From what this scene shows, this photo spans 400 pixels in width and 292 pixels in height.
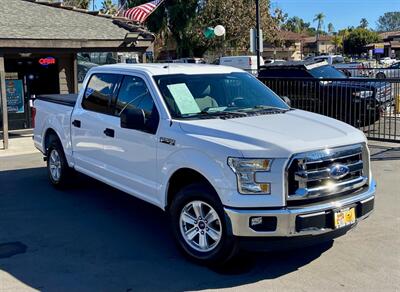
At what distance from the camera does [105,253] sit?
17.8ft

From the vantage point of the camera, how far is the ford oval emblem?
468 cm

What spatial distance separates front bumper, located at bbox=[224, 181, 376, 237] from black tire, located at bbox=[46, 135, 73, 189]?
4028 mm

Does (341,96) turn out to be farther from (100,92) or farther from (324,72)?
(100,92)

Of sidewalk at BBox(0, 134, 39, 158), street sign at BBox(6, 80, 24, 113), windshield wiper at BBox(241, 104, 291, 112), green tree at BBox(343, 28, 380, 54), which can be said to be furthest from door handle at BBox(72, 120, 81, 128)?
green tree at BBox(343, 28, 380, 54)

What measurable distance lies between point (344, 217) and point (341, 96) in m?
8.41

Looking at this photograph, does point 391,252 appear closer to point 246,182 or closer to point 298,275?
point 298,275

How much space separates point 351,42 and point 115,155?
110667 millimetres

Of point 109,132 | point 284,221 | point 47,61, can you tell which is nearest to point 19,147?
point 47,61

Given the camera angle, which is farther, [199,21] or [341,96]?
[199,21]

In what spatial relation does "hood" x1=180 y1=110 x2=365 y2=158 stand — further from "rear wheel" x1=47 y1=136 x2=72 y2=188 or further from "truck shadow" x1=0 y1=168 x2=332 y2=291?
"rear wheel" x1=47 y1=136 x2=72 y2=188

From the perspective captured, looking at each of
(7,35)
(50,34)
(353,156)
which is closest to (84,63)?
(50,34)

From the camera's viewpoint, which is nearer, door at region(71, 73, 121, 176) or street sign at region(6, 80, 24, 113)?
door at region(71, 73, 121, 176)

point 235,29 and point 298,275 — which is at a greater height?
point 235,29

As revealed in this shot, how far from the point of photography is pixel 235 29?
4509 cm
